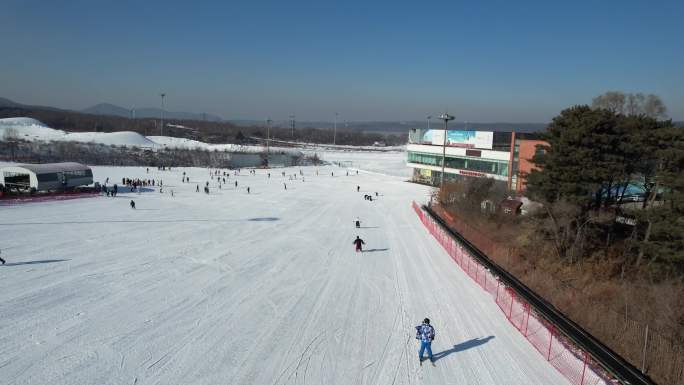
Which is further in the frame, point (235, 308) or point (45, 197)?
point (45, 197)

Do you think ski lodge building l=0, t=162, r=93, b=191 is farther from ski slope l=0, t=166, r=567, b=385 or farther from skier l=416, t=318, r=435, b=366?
skier l=416, t=318, r=435, b=366

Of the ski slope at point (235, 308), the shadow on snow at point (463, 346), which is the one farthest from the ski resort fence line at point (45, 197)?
the shadow on snow at point (463, 346)

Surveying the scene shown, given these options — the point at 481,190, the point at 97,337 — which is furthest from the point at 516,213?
the point at 97,337

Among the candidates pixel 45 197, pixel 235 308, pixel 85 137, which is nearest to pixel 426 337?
pixel 235 308

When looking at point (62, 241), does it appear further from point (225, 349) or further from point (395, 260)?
point (395, 260)

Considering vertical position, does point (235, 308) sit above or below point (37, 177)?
below

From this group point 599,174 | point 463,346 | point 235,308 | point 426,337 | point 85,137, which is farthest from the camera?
point 85,137

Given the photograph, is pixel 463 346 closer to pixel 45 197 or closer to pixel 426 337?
pixel 426 337

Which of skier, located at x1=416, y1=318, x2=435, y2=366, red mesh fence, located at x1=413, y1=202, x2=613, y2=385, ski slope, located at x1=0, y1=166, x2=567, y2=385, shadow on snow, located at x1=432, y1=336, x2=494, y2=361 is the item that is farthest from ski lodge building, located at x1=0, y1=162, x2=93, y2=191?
shadow on snow, located at x1=432, y1=336, x2=494, y2=361
